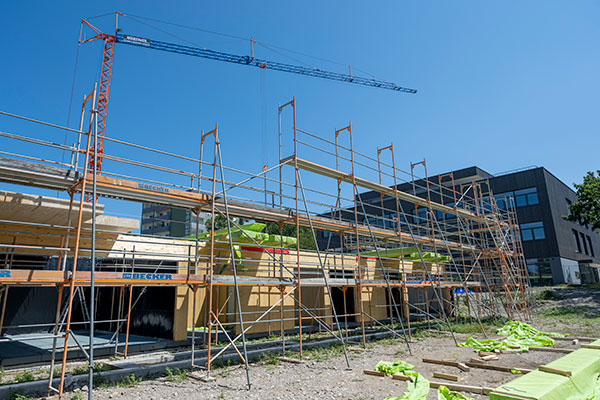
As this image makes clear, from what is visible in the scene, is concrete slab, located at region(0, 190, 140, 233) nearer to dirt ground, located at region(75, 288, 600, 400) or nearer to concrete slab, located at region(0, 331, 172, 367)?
concrete slab, located at region(0, 331, 172, 367)

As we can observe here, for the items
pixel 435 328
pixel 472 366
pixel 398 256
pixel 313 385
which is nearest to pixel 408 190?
pixel 398 256

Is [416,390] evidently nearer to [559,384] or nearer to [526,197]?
[559,384]

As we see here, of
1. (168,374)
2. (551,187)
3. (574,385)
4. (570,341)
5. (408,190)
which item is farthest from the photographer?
(408,190)

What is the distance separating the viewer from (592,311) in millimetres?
19938

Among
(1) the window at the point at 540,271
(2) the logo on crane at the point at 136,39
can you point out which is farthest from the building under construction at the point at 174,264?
(2) the logo on crane at the point at 136,39

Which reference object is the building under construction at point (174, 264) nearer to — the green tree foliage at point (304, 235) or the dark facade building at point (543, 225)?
the dark facade building at point (543, 225)

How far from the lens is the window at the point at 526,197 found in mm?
34531

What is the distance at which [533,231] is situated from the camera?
1353 inches

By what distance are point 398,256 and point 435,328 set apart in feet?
17.6

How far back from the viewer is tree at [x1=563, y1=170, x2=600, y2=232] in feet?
80.3

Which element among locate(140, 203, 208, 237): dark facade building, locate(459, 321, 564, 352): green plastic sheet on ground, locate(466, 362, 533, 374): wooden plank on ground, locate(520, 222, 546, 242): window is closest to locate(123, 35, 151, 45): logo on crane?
locate(140, 203, 208, 237): dark facade building

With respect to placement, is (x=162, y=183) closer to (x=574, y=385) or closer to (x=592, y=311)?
(x=574, y=385)

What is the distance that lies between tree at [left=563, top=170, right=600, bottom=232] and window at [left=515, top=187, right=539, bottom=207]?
8.67 metres

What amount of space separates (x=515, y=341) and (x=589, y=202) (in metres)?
18.4
